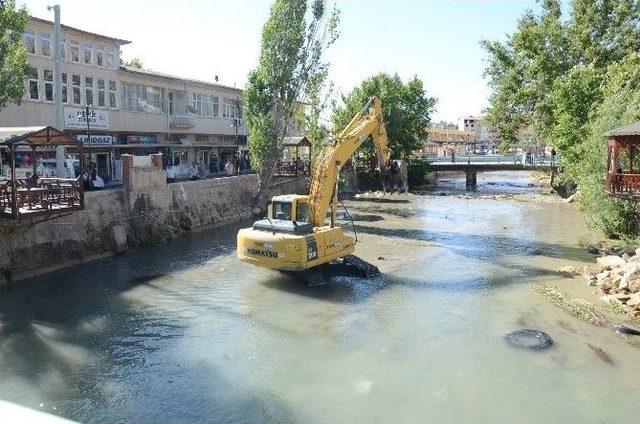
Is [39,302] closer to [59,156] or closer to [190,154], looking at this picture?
[59,156]

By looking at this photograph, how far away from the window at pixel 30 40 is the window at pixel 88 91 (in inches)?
144

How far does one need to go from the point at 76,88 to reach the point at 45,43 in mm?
2898

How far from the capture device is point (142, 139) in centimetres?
3597

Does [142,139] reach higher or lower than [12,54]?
lower

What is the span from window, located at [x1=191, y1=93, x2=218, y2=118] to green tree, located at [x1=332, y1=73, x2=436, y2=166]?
32.4 feet

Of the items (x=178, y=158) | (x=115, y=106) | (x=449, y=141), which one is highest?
(x=449, y=141)

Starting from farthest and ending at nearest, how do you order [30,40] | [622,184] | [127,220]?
1. [30,40]
2. [127,220]
3. [622,184]

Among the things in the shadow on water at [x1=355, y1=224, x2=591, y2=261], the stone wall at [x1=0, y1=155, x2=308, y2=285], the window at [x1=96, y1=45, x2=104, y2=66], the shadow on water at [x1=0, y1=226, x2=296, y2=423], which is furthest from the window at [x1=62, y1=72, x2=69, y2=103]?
the shadow on water at [x1=355, y1=224, x2=591, y2=261]

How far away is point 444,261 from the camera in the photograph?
2092cm

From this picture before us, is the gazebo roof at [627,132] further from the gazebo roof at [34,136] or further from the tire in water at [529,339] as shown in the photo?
the gazebo roof at [34,136]

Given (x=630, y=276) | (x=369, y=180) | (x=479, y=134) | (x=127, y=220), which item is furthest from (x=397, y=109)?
(x=479, y=134)

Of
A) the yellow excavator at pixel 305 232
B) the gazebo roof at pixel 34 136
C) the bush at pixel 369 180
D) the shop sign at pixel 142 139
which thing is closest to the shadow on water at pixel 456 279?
the yellow excavator at pixel 305 232

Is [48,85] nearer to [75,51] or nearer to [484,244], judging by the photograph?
[75,51]

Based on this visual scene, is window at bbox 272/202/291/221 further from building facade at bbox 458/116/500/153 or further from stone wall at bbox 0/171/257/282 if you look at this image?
building facade at bbox 458/116/500/153
